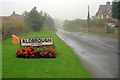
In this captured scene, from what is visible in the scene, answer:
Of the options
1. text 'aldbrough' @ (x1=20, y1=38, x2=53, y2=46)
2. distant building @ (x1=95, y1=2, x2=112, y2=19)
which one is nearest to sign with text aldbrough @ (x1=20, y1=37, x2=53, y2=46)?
text 'aldbrough' @ (x1=20, y1=38, x2=53, y2=46)

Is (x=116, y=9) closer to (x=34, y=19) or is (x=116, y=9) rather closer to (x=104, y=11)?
(x=34, y=19)

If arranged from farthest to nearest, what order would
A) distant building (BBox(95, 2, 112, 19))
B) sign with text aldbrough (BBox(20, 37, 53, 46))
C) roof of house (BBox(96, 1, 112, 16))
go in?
roof of house (BBox(96, 1, 112, 16)) < distant building (BBox(95, 2, 112, 19)) < sign with text aldbrough (BBox(20, 37, 53, 46))

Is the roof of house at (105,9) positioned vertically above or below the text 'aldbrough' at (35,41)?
above

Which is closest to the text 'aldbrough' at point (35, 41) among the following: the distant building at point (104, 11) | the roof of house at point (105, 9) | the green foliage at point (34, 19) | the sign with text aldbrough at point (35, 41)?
the sign with text aldbrough at point (35, 41)

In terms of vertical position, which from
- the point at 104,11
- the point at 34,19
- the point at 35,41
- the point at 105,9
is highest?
the point at 105,9

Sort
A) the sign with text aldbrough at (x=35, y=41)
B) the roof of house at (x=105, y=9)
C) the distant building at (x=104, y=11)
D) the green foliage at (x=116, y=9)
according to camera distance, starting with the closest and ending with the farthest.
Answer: the sign with text aldbrough at (x=35, y=41) < the green foliage at (x=116, y=9) < the distant building at (x=104, y=11) < the roof of house at (x=105, y=9)

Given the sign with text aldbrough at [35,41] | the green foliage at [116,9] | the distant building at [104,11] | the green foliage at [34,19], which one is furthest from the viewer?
the distant building at [104,11]

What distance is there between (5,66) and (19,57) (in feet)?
8.51

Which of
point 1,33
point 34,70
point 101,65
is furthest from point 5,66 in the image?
point 1,33

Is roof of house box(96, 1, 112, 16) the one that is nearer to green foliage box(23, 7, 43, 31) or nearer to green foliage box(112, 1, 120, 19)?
green foliage box(23, 7, 43, 31)

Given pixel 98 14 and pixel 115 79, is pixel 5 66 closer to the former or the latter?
pixel 115 79

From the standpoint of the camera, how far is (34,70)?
10.1 meters

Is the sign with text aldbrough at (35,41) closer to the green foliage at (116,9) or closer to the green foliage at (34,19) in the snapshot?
the green foliage at (116,9)

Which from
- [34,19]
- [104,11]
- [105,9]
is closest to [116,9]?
[34,19]
